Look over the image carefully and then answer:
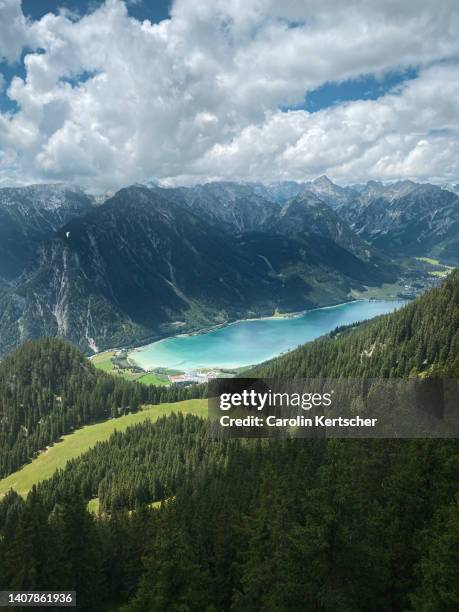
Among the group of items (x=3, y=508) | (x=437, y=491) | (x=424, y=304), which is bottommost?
(x=3, y=508)

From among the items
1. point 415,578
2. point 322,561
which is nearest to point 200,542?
point 415,578

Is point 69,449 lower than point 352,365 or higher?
lower

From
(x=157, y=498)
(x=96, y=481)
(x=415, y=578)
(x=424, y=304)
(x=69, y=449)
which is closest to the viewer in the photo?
(x=415, y=578)

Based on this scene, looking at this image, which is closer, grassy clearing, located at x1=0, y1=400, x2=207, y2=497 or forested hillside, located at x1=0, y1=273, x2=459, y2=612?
forested hillside, located at x1=0, y1=273, x2=459, y2=612

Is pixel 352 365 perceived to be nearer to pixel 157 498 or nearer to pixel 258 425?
pixel 258 425

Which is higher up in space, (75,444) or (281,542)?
(75,444)

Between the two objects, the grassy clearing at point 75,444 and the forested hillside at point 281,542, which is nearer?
the forested hillside at point 281,542

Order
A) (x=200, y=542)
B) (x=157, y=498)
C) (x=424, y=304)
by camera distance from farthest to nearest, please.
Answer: (x=424, y=304) → (x=157, y=498) → (x=200, y=542)

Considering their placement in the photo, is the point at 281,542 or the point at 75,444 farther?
the point at 75,444
